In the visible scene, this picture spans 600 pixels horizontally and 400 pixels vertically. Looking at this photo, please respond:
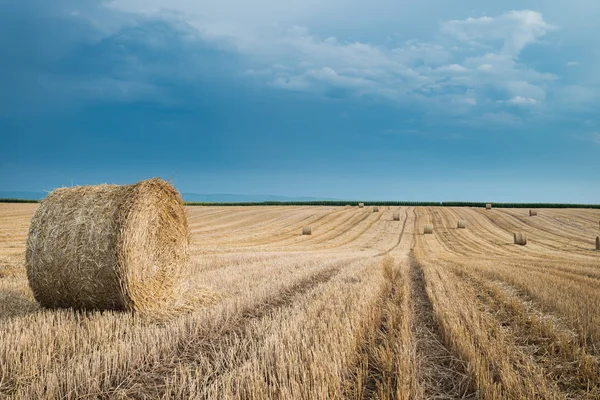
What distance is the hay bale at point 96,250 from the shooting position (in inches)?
258

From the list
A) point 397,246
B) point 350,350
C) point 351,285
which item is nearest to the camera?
point 350,350

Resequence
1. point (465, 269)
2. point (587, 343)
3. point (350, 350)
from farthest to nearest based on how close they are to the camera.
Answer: point (465, 269) < point (587, 343) < point (350, 350)

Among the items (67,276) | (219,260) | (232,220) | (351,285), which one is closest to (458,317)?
(351,285)

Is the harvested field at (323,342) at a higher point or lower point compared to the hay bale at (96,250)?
lower

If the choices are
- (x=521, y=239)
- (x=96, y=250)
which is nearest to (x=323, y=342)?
(x=96, y=250)

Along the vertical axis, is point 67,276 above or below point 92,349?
above

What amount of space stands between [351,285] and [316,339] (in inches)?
153

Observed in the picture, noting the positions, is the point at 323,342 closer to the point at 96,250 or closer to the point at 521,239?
the point at 96,250

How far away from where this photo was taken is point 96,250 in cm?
658

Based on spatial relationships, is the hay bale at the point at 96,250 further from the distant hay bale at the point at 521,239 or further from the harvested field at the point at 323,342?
the distant hay bale at the point at 521,239

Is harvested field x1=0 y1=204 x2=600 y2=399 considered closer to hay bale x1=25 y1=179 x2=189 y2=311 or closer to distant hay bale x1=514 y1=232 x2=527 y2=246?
hay bale x1=25 y1=179 x2=189 y2=311

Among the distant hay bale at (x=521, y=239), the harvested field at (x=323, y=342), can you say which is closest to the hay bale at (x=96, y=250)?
the harvested field at (x=323, y=342)

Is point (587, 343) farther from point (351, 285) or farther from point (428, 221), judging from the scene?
point (428, 221)

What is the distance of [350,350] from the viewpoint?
436cm
